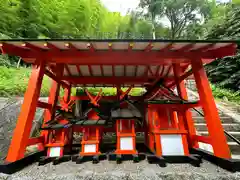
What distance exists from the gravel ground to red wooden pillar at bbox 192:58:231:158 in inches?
11.5

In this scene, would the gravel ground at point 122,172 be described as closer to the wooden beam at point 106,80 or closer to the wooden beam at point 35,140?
the wooden beam at point 35,140

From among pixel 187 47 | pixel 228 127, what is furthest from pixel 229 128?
pixel 187 47

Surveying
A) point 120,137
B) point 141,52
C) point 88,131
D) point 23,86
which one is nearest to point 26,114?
point 88,131

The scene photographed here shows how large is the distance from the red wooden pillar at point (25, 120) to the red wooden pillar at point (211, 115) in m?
2.89

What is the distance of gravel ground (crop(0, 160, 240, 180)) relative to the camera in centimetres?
200

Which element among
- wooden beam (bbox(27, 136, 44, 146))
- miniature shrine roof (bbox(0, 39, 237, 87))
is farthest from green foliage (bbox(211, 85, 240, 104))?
wooden beam (bbox(27, 136, 44, 146))

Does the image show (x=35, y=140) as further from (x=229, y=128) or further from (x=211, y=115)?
(x=229, y=128)

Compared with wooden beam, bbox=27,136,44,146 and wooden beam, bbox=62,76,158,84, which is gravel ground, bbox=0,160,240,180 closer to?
wooden beam, bbox=27,136,44,146

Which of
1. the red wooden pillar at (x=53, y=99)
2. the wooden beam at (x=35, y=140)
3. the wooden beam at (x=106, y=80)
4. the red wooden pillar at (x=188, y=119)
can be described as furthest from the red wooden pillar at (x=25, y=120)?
the red wooden pillar at (x=188, y=119)

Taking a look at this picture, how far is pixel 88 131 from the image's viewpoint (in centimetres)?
274

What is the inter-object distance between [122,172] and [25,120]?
1.71 meters

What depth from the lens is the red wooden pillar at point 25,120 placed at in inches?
90.0

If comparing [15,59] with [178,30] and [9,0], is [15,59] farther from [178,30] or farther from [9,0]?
[178,30]

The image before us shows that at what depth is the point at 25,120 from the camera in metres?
2.42
